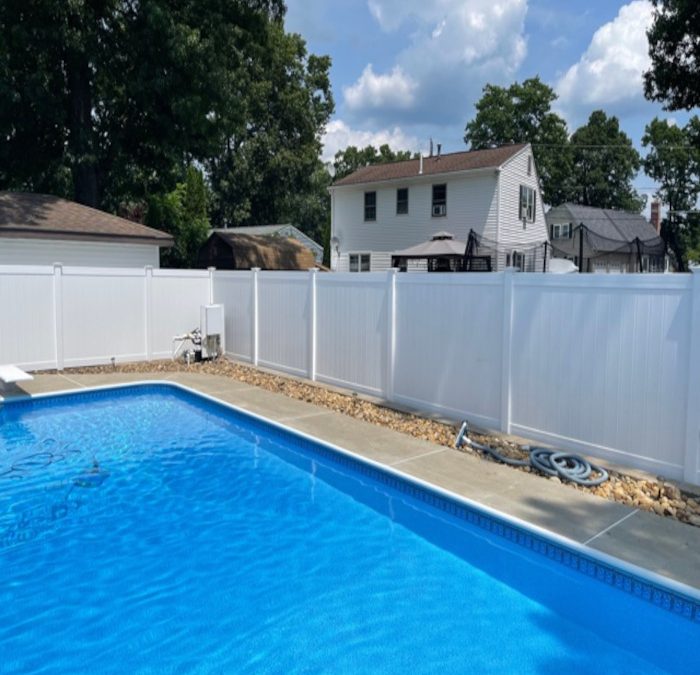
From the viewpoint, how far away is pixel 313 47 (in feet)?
120

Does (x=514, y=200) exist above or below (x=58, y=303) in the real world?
above

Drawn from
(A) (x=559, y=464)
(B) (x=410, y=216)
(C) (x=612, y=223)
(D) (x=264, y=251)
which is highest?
(C) (x=612, y=223)

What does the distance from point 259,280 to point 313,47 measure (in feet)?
99.7

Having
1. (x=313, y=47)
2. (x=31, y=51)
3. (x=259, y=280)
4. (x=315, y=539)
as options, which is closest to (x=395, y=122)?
(x=313, y=47)

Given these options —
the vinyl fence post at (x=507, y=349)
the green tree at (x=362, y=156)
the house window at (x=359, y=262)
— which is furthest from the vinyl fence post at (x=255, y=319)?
the green tree at (x=362, y=156)

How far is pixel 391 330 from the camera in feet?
27.4

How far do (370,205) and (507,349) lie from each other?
66.8 feet

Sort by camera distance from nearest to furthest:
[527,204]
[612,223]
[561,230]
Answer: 1. [527,204]
2. [561,230]
3. [612,223]

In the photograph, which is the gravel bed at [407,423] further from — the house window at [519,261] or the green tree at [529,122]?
the green tree at [529,122]

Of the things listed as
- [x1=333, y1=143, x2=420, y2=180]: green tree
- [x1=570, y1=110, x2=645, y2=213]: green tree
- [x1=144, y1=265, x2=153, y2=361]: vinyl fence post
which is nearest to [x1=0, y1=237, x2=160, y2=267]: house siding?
[x1=144, y1=265, x2=153, y2=361]: vinyl fence post

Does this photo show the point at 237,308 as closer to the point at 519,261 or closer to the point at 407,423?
the point at 407,423

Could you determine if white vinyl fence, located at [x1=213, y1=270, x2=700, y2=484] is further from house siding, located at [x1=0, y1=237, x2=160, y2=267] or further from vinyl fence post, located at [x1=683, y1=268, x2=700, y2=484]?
house siding, located at [x1=0, y1=237, x2=160, y2=267]

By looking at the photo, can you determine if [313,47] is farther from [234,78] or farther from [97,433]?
[97,433]

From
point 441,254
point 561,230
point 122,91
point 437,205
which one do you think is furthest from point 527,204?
point 122,91
